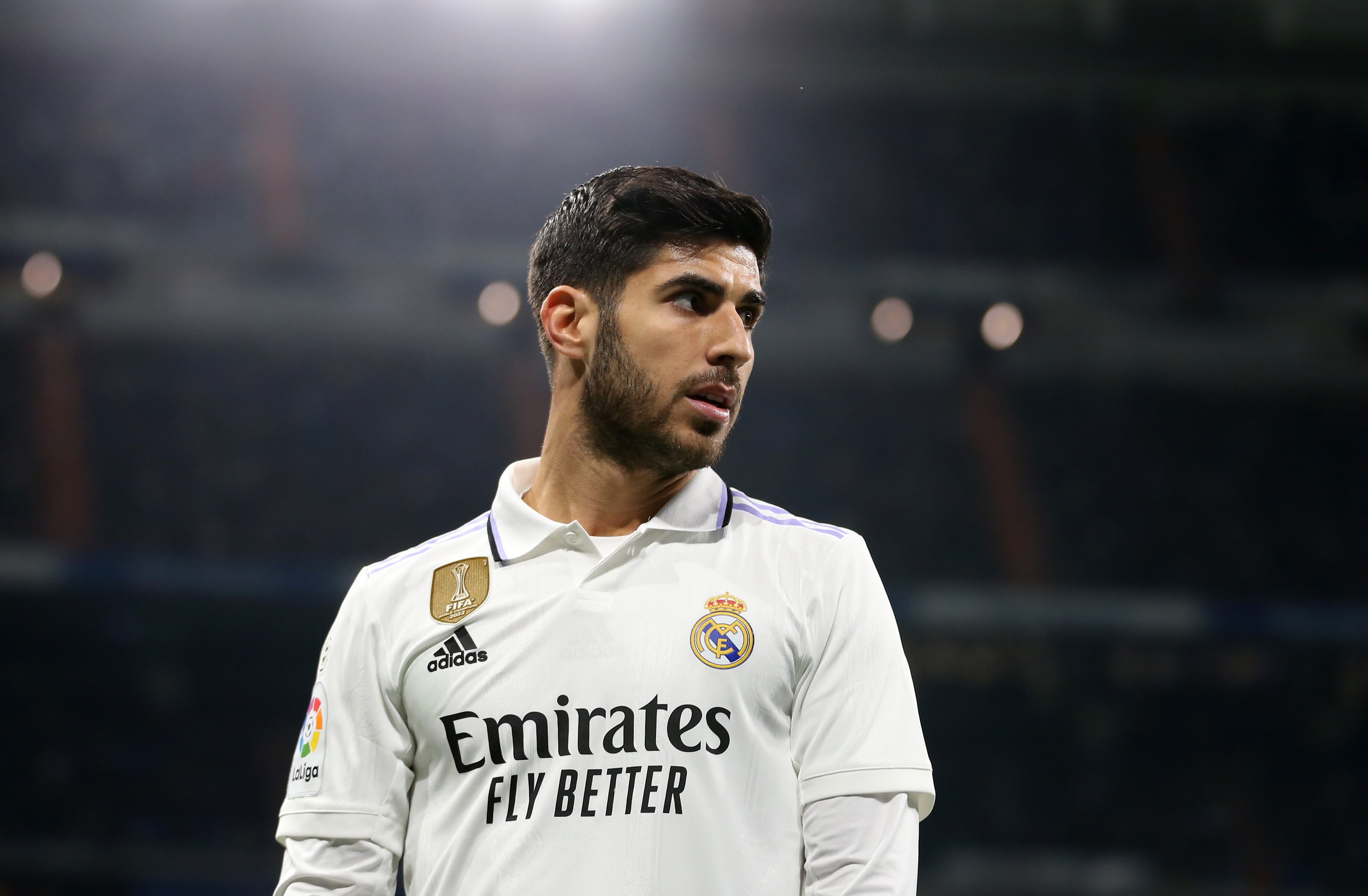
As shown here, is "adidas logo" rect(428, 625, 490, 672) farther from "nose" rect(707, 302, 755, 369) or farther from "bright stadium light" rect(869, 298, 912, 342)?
"bright stadium light" rect(869, 298, 912, 342)

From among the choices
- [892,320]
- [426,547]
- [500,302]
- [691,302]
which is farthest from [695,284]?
[892,320]

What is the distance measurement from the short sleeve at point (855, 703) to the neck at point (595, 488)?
0.27 metres

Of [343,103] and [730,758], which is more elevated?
[343,103]

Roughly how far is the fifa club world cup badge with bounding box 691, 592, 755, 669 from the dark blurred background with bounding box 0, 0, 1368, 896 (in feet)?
27.6

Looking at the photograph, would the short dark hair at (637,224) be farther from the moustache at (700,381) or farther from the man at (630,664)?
the moustache at (700,381)

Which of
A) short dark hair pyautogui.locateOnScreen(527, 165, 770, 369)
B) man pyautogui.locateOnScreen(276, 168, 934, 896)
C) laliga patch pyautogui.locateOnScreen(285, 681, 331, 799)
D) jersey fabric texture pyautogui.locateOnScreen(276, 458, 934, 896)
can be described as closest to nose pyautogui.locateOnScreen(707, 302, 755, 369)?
man pyautogui.locateOnScreen(276, 168, 934, 896)

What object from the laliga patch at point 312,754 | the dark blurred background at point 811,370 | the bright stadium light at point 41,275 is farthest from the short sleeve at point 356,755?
the bright stadium light at point 41,275

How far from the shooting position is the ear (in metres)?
1.69

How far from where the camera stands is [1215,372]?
11.6 m

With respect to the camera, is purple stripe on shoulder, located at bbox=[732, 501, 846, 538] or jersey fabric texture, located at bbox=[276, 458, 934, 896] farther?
purple stripe on shoulder, located at bbox=[732, 501, 846, 538]

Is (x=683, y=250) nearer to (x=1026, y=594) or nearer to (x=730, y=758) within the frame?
(x=730, y=758)

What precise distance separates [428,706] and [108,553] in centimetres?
912

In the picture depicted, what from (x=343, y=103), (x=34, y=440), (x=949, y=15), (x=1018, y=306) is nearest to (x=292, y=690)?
(x=34, y=440)

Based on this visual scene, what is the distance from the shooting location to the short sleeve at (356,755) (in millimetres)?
1604
